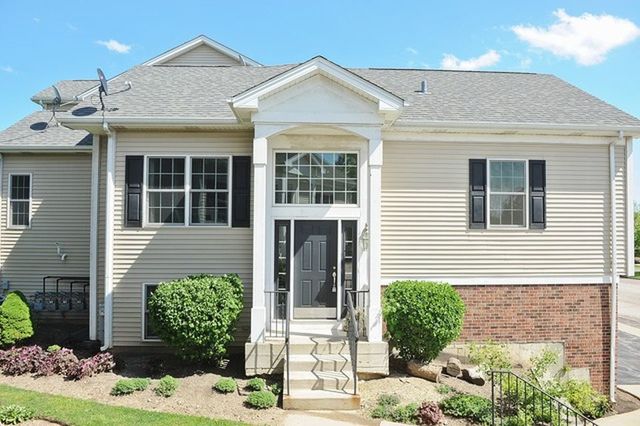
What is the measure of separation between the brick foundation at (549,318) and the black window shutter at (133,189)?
22.7 ft

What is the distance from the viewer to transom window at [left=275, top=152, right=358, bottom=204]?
9.12m

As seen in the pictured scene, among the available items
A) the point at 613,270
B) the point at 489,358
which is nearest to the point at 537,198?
the point at 613,270

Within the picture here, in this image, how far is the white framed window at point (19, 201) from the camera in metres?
11.7

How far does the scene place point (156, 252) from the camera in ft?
30.0

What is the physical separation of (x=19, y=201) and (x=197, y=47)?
6.87 meters

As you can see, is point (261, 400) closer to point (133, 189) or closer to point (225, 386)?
point (225, 386)

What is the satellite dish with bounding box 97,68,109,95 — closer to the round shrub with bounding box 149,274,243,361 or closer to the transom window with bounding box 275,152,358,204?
the transom window with bounding box 275,152,358,204

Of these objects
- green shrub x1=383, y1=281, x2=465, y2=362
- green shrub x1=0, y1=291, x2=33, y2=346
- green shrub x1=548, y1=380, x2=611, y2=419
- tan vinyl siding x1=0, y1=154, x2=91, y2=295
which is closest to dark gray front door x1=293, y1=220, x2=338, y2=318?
green shrub x1=383, y1=281, x2=465, y2=362

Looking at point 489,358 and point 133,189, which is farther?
point 133,189

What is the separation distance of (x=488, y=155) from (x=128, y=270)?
26.3 feet

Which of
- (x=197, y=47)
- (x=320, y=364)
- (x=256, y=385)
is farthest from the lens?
(x=197, y=47)

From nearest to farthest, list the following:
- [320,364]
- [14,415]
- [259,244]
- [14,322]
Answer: [14,415] → [320,364] → [259,244] → [14,322]

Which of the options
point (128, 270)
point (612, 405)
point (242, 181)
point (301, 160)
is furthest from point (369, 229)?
point (612, 405)

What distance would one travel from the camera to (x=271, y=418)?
249 inches
